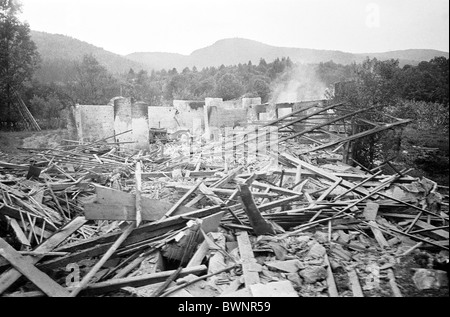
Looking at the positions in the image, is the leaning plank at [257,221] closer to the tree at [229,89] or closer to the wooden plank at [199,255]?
the wooden plank at [199,255]

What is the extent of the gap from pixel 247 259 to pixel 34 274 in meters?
2.50

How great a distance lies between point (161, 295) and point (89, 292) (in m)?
0.83

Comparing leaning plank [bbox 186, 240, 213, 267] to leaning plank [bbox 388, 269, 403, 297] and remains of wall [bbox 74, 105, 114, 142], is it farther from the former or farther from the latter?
remains of wall [bbox 74, 105, 114, 142]

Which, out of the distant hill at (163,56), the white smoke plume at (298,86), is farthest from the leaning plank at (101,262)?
the distant hill at (163,56)

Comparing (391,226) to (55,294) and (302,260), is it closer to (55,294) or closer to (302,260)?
(302,260)

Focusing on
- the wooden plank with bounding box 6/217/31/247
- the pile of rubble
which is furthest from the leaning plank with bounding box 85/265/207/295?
the wooden plank with bounding box 6/217/31/247

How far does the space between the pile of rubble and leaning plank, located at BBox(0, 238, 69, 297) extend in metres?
0.01

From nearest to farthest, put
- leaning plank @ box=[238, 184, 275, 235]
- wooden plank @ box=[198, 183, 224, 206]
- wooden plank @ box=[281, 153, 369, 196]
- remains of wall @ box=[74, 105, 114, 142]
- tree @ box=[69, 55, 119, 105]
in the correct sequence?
1. leaning plank @ box=[238, 184, 275, 235]
2. wooden plank @ box=[198, 183, 224, 206]
3. wooden plank @ box=[281, 153, 369, 196]
4. remains of wall @ box=[74, 105, 114, 142]
5. tree @ box=[69, 55, 119, 105]

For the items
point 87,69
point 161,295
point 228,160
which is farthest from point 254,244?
point 87,69

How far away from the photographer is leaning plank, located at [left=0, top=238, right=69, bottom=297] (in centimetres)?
276

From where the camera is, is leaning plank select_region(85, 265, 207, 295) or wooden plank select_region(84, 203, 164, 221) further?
wooden plank select_region(84, 203, 164, 221)

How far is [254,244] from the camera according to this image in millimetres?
3627

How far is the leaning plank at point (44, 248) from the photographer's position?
2.93 meters

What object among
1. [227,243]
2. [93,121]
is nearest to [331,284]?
[227,243]
